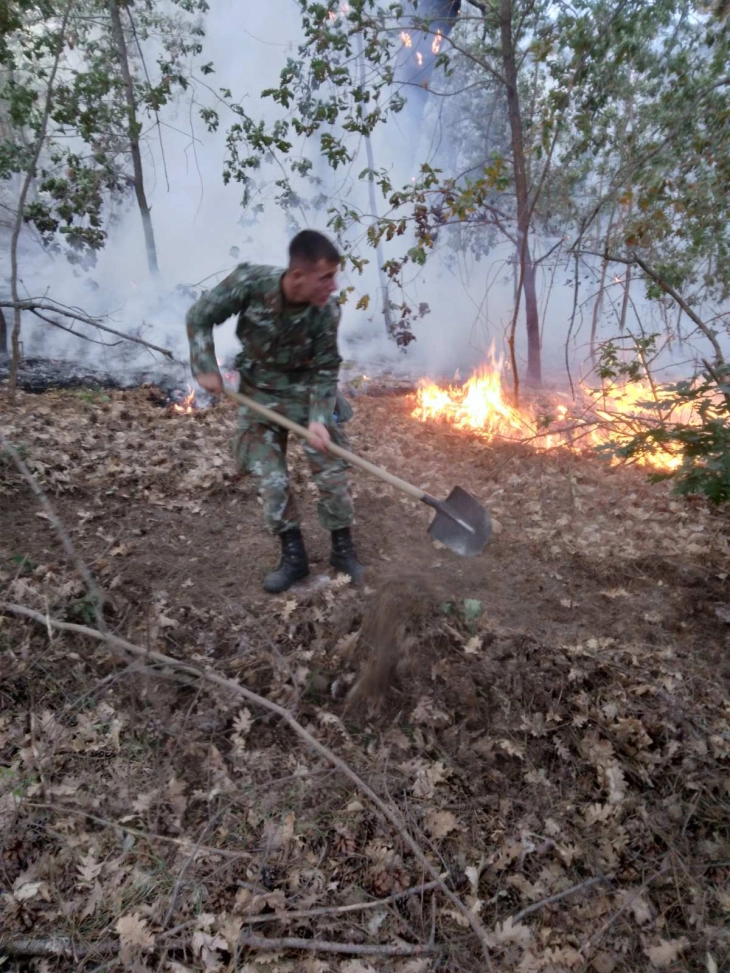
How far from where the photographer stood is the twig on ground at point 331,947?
2340 mm

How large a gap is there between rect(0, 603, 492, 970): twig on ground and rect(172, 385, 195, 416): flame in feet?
14.1

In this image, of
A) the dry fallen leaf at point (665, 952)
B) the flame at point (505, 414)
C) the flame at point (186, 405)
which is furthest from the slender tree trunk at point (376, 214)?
the dry fallen leaf at point (665, 952)

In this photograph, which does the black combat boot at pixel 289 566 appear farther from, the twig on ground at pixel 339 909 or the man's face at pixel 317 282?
the twig on ground at pixel 339 909

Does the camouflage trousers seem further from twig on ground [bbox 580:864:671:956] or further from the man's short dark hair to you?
twig on ground [bbox 580:864:671:956]

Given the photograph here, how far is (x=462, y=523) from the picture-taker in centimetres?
373

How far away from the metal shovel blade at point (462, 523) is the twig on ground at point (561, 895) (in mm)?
1700

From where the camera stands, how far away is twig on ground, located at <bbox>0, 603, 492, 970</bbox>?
2.44 metres

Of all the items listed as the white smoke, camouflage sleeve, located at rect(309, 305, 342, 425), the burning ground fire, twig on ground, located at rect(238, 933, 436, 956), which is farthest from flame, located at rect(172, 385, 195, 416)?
twig on ground, located at rect(238, 933, 436, 956)

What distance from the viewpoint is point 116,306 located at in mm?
12016

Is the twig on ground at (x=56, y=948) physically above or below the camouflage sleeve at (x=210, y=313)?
below

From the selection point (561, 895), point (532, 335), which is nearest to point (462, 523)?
point (561, 895)

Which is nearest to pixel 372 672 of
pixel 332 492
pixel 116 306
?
pixel 332 492

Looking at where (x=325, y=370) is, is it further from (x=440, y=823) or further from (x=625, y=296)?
(x=625, y=296)

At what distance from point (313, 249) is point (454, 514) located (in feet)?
5.62
